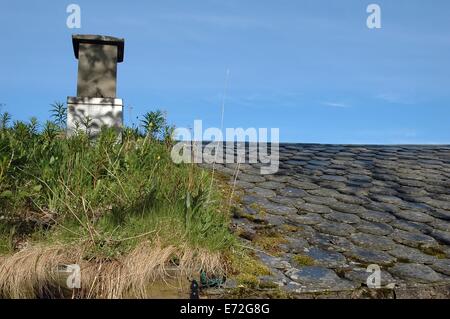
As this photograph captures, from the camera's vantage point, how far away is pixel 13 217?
451 centimetres

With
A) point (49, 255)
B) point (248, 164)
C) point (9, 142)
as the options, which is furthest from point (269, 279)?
point (248, 164)

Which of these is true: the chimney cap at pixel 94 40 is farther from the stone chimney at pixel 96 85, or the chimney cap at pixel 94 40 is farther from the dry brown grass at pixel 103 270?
the dry brown grass at pixel 103 270

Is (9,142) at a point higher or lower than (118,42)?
lower

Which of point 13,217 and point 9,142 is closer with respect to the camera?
point 13,217

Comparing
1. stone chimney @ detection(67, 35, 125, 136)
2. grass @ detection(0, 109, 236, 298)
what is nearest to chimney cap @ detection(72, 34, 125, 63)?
stone chimney @ detection(67, 35, 125, 136)

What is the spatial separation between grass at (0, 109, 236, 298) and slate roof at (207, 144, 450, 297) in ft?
1.70

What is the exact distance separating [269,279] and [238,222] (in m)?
1.27

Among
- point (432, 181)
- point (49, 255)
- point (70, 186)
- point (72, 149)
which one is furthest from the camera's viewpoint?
point (432, 181)

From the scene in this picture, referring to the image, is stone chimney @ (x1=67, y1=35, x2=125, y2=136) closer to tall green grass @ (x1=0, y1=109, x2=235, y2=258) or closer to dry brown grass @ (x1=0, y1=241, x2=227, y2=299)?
tall green grass @ (x1=0, y1=109, x2=235, y2=258)

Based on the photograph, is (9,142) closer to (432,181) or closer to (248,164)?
(248,164)

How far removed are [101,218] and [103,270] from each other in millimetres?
769

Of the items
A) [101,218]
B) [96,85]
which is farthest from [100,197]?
[96,85]

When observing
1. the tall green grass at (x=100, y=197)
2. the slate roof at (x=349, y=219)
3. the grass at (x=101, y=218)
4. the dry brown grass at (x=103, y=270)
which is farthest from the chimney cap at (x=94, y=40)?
the dry brown grass at (x=103, y=270)

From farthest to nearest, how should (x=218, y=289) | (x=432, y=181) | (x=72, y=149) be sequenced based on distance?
(x=432, y=181)
(x=72, y=149)
(x=218, y=289)
